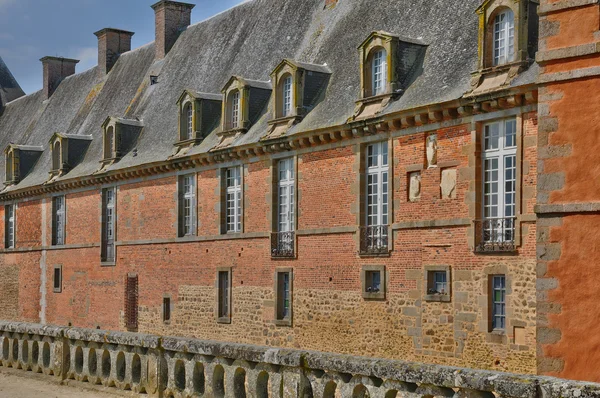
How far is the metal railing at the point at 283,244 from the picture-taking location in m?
20.5

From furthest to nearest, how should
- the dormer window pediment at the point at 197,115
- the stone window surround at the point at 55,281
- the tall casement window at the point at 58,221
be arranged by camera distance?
the tall casement window at the point at 58,221 < the stone window surround at the point at 55,281 < the dormer window pediment at the point at 197,115

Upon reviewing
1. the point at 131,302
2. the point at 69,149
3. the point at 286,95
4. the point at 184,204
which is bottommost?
the point at 131,302

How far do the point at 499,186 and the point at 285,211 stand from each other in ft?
21.0

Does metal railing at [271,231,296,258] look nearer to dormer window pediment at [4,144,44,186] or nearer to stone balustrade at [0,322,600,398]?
stone balustrade at [0,322,600,398]

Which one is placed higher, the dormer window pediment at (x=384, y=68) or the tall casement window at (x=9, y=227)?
the dormer window pediment at (x=384, y=68)

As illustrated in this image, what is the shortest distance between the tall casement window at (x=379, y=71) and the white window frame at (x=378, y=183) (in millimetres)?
1169

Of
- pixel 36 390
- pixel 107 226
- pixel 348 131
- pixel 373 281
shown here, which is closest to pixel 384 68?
pixel 348 131

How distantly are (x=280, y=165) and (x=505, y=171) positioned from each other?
6674mm

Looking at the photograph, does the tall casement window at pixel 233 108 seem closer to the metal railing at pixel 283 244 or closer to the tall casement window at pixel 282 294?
the metal railing at pixel 283 244

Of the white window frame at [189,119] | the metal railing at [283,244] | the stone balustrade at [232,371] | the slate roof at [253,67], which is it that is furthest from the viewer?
the white window frame at [189,119]

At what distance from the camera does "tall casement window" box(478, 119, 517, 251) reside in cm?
1557

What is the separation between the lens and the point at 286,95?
70.7 ft

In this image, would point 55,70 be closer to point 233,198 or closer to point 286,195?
point 233,198

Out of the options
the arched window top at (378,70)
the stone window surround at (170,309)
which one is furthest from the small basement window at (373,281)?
the stone window surround at (170,309)
